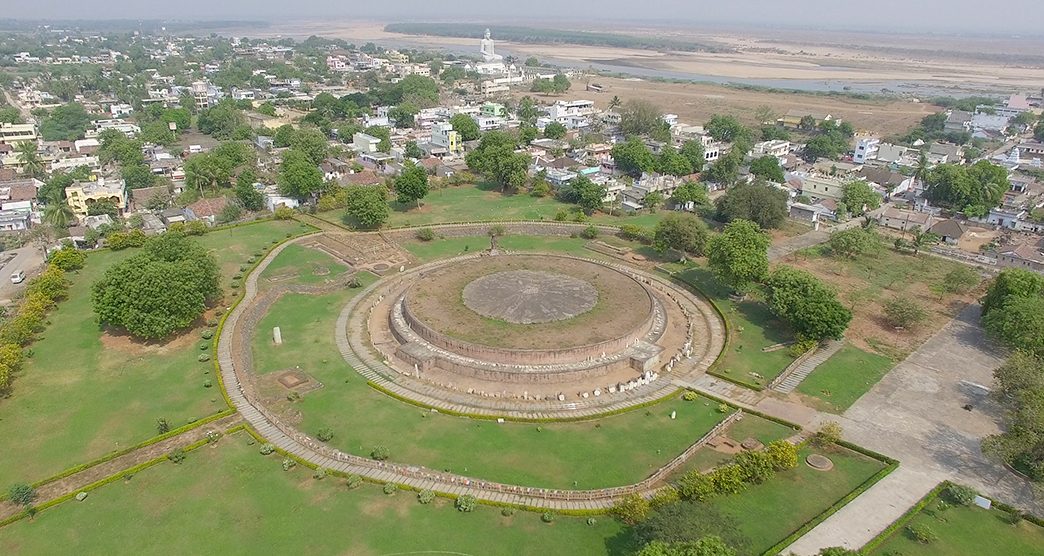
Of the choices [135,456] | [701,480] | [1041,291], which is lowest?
[135,456]

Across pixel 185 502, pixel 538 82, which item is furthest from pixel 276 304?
pixel 538 82

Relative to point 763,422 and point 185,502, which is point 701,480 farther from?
point 185,502

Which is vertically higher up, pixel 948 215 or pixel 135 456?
pixel 948 215

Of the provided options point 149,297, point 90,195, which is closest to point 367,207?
point 149,297

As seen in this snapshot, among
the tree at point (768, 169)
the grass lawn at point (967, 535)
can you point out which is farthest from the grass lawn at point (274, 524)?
the tree at point (768, 169)

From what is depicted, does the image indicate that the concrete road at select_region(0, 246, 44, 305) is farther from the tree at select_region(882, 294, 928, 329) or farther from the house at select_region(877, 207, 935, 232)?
the house at select_region(877, 207, 935, 232)

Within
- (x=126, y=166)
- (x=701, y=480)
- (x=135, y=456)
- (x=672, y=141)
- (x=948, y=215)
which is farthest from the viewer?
(x=672, y=141)
